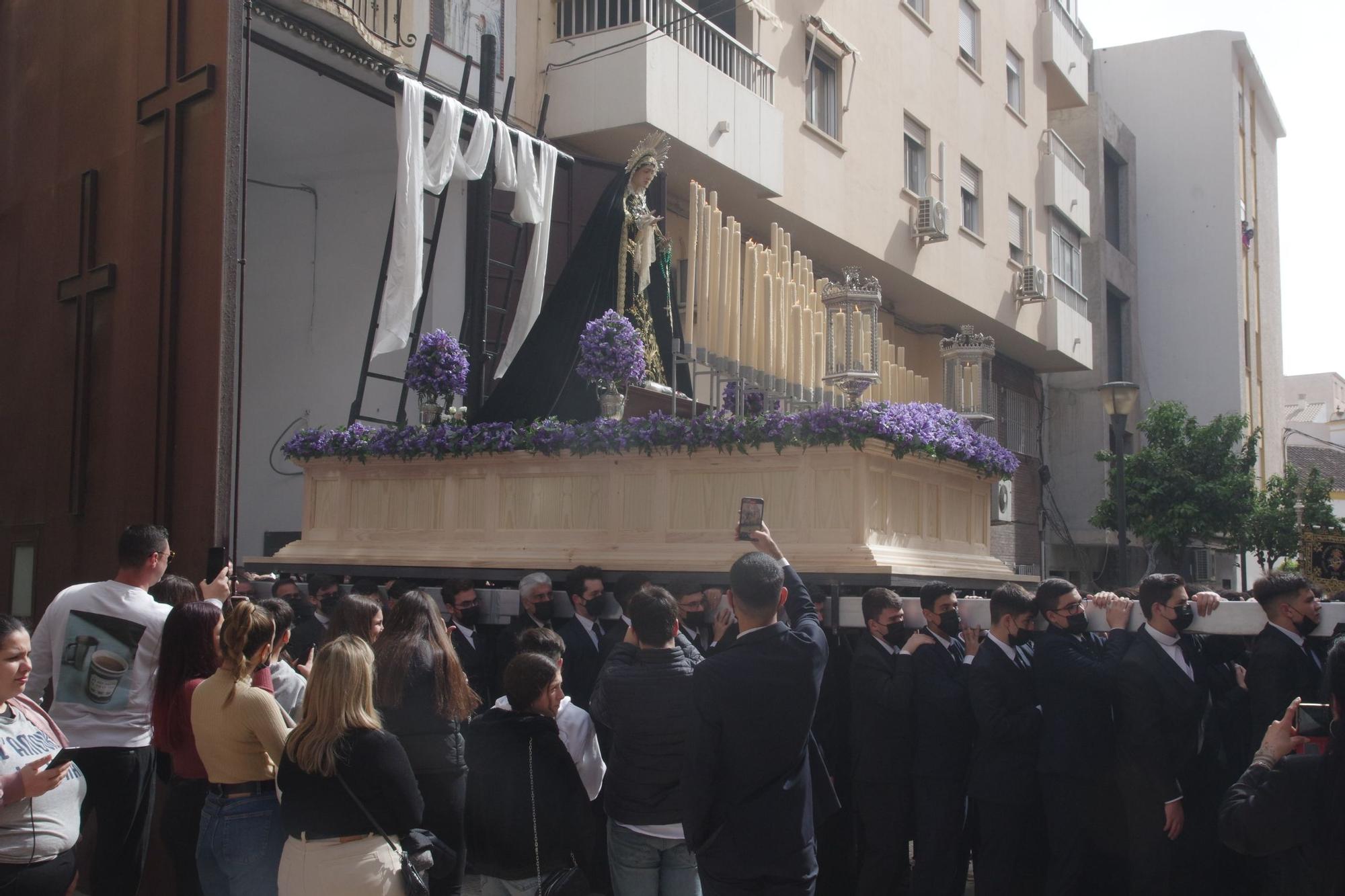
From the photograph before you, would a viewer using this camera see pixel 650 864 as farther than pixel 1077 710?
No

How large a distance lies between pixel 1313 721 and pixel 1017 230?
19.4m

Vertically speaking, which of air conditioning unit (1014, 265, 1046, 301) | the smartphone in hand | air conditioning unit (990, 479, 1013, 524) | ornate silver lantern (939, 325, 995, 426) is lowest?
the smartphone in hand

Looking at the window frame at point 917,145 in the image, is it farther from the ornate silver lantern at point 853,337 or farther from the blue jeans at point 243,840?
the blue jeans at point 243,840

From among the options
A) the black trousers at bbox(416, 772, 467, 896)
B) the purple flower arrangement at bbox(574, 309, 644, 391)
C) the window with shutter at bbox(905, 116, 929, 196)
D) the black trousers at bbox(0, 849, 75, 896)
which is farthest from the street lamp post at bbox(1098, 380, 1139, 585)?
the black trousers at bbox(0, 849, 75, 896)

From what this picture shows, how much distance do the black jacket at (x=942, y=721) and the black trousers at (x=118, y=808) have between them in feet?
12.0

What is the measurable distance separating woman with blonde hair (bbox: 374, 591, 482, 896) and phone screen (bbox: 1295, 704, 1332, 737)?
9.39ft

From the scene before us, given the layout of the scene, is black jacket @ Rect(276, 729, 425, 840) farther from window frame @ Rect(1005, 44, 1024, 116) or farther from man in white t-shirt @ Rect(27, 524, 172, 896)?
window frame @ Rect(1005, 44, 1024, 116)

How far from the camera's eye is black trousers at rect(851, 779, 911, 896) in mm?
6047

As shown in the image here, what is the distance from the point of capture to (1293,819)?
Result: 3.24 meters

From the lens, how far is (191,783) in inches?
201

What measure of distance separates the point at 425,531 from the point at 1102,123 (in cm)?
2236

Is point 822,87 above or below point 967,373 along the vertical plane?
above

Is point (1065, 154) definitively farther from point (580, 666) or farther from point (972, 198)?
point (580, 666)

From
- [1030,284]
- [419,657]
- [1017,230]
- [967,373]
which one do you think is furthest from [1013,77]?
[419,657]
